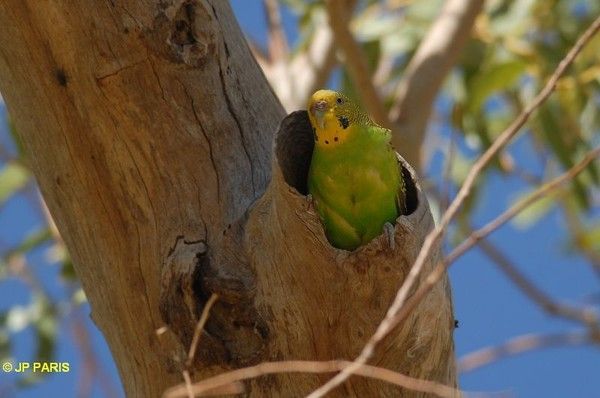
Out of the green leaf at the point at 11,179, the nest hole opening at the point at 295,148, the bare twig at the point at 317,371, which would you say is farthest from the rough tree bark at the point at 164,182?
the green leaf at the point at 11,179

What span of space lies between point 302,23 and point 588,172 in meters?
1.55

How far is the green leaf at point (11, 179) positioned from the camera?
15.3ft

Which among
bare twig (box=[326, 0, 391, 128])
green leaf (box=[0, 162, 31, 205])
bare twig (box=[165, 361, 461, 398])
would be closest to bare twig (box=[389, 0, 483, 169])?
bare twig (box=[326, 0, 391, 128])

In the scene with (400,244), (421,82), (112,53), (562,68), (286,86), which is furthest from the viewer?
(286,86)

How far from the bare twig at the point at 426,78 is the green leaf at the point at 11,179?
1.72 meters

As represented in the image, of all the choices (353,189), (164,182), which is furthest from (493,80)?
(164,182)

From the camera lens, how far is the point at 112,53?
265 cm

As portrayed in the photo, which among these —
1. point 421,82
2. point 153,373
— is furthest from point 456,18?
point 153,373

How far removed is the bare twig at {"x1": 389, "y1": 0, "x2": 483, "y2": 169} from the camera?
4.14 m

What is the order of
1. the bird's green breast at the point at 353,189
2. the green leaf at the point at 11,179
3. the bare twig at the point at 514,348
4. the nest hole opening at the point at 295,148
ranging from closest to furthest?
1. the bare twig at the point at 514,348
2. the nest hole opening at the point at 295,148
3. the bird's green breast at the point at 353,189
4. the green leaf at the point at 11,179

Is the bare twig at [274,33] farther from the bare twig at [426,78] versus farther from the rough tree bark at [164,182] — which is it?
the rough tree bark at [164,182]

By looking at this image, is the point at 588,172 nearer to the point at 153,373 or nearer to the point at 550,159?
the point at 550,159

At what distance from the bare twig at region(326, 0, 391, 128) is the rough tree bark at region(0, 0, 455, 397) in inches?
48.1

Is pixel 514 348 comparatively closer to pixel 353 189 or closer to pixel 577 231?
pixel 353 189
